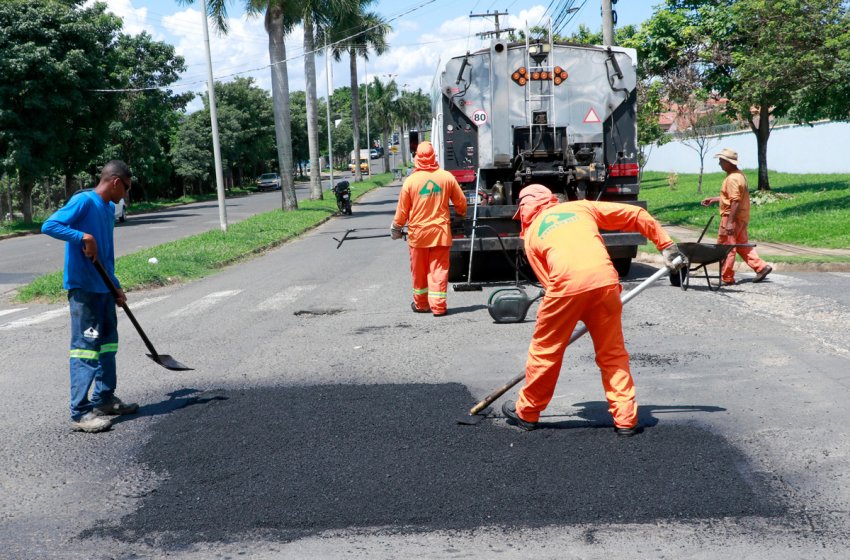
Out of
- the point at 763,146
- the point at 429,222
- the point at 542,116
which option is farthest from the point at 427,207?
the point at 763,146

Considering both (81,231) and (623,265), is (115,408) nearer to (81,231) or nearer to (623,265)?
(81,231)

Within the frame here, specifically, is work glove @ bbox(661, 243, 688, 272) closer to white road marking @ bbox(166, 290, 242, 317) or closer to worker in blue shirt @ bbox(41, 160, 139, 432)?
worker in blue shirt @ bbox(41, 160, 139, 432)

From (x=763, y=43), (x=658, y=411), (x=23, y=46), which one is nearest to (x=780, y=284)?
(x=658, y=411)

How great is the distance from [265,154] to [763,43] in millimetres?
63034

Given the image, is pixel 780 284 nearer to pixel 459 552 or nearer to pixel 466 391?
pixel 466 391

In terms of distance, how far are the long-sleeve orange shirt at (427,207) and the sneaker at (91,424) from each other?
438 cm

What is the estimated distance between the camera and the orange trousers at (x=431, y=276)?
917cm

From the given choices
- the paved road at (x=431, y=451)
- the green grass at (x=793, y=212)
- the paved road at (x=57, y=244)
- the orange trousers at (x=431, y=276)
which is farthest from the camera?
the paved road at (x=57, y=244)

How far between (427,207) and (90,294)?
14.4 feet

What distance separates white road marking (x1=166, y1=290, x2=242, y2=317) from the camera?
10.4m

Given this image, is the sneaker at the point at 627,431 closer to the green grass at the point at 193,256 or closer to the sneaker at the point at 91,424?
the sneaker at the point at 91,424

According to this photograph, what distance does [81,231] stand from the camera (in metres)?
5.53

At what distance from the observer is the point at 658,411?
5445mm

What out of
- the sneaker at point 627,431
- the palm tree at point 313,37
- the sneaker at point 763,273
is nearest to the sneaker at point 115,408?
the sneaker at point 627,431
